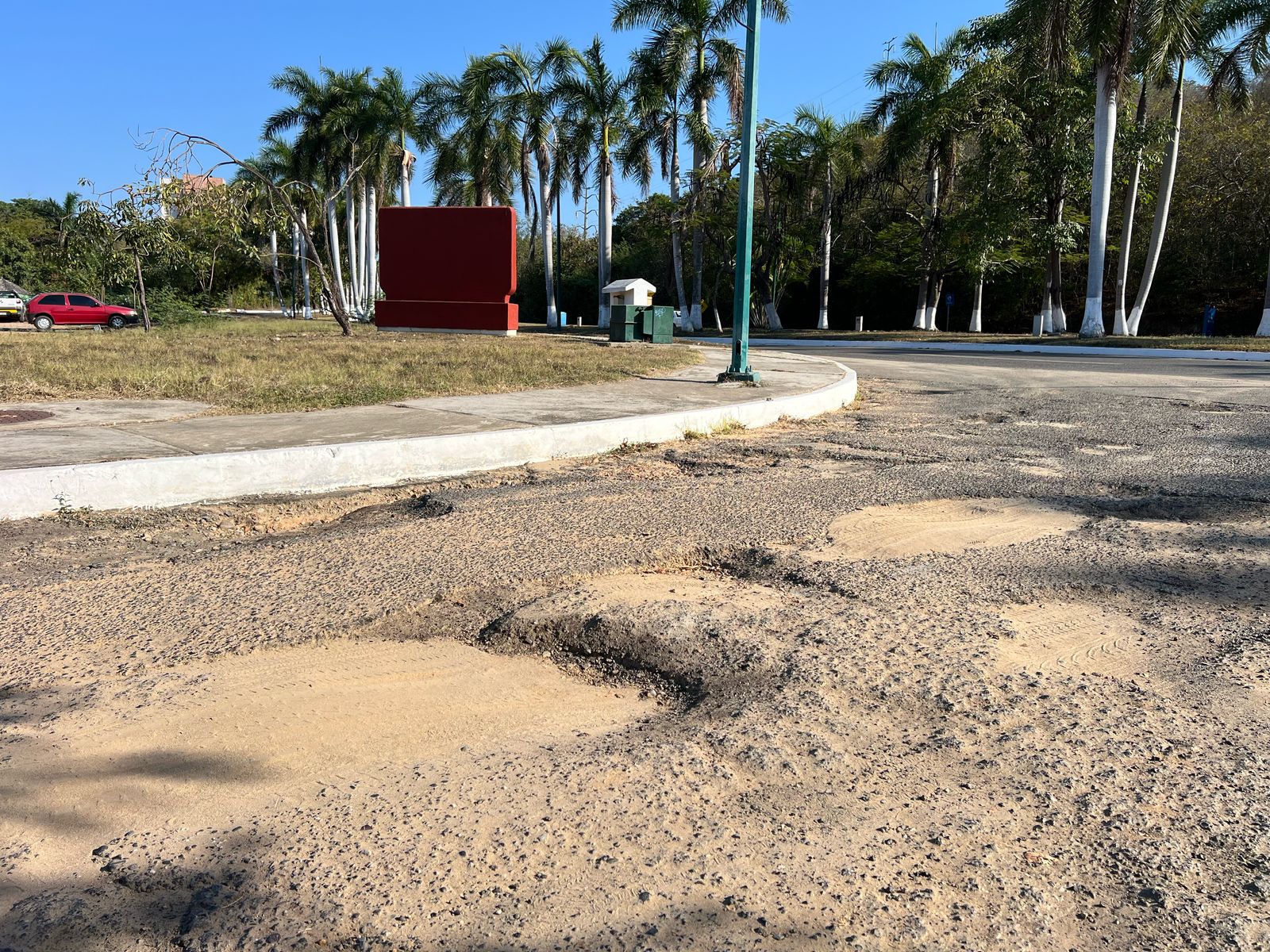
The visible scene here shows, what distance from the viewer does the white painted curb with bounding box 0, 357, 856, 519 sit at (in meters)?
5.41

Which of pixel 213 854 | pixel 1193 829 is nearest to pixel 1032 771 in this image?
pixel 1193 829

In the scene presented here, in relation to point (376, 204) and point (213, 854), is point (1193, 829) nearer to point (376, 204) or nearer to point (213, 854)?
point (213, 854)

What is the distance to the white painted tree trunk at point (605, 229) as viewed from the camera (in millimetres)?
38156

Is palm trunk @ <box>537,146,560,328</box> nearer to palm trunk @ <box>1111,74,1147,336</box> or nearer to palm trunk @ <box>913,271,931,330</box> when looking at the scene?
palm trunk @ <box>913,271,931,330</box>

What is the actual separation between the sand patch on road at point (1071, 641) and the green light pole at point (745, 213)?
8406 millimetres

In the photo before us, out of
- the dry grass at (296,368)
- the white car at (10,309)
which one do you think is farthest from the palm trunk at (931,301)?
the white car at (10,309)

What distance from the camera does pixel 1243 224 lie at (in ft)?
116

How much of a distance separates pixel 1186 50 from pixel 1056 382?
17.1 m

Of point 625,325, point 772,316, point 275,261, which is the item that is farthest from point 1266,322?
point 275,261

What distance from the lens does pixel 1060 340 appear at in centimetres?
2677

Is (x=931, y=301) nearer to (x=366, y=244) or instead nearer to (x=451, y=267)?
(x=451, y=267)


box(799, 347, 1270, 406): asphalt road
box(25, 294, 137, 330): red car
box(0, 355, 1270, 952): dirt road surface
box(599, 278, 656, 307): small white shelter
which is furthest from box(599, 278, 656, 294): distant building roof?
box(0, 355, 1270, 952): dirt road surface

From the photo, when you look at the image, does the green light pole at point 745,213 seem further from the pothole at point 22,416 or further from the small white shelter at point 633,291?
the small white shelter at point 633,291

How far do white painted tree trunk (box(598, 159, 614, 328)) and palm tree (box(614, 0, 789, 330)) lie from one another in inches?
151
